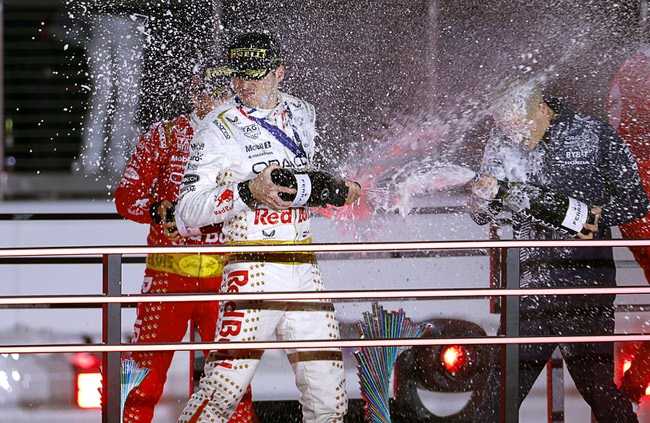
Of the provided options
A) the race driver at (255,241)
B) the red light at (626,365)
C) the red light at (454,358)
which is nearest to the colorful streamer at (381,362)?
the race driver at (255,241)

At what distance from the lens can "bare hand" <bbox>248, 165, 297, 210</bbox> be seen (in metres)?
2.85

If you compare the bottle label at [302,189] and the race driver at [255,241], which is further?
the race driver at [255,241]

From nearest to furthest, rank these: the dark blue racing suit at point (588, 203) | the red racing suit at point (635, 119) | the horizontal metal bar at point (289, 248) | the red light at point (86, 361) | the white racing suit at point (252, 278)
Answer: the horizontal metal bar at point (289, 248) → the white racing suit at point (252, 278) → the dark blue racing suit at point (588, 203) → the red light at point (86, 361) → the red racing suit at point (635, 119)

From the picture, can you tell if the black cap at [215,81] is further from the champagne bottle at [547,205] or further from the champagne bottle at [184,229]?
the champagne bottle at [547,205]

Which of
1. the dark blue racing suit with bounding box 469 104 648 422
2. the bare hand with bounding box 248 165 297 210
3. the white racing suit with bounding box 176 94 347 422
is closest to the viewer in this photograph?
the bare hand with bounding box 248 165 297 210

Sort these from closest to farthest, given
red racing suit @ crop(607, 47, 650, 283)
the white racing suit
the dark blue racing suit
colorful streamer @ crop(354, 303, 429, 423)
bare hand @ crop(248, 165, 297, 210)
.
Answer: bare hand @ crop(248, 165, 297, 210) < the white racing suit < colorful streamer @ crop(354, 303, 429, 423) < the dark blue racing suit < red racing suit @ crop(607, 47, 650, 283)

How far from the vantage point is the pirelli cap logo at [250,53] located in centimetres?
302

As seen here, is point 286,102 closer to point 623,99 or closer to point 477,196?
point 477,196

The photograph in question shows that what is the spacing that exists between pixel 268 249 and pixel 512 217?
1319 millimetres

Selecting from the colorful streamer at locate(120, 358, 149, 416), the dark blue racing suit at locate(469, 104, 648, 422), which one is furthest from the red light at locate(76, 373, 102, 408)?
the dark blue racing suit at locate(469, 104, 648, 422)

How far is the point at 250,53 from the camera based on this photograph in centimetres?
302

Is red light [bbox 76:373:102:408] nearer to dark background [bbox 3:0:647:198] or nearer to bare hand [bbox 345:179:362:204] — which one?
dark background [bbox 3:0:647:198]

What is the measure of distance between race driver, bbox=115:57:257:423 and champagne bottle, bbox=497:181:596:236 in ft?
4.04

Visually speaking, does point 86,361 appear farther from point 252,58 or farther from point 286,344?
point 252,58
